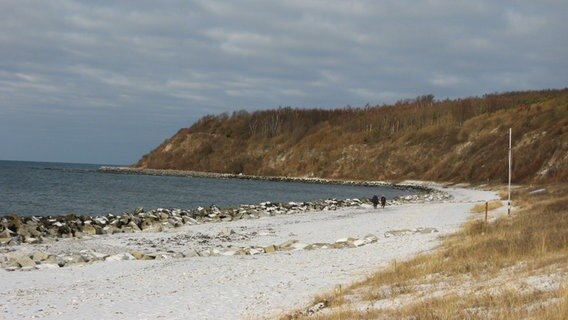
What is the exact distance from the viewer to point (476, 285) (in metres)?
10.6

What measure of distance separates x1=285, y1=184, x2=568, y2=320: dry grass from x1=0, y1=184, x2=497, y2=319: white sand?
4.74ft

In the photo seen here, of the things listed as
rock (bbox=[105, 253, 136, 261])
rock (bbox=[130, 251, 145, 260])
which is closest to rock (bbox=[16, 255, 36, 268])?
rock (bbox=[105, 253, 136, 261])

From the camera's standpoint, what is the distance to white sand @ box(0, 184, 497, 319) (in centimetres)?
1151

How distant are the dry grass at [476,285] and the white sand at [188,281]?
1.44m

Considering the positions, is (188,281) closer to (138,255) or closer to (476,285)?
(138,255)

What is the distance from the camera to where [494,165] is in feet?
271

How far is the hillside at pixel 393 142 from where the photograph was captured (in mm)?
82000

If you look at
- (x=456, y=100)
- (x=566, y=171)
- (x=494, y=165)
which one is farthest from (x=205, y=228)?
(x=456, y=100)

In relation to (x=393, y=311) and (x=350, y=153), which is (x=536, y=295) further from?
(x=350, y=153)

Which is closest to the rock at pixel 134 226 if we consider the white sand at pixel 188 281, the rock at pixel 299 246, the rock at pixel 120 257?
the white sand at pixel 188 281

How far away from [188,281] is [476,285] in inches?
286

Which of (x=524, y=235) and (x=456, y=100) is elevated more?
(x=456, y=100)

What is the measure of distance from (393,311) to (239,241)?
15.4 m

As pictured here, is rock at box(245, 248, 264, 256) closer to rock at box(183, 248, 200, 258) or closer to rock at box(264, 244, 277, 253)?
rock at box(264, 244, 277, 253)
